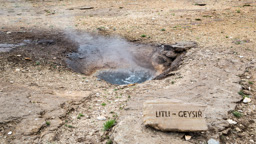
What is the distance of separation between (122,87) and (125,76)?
1.67 metres

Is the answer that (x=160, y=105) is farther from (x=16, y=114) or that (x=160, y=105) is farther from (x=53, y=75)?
(x=53, y=75)

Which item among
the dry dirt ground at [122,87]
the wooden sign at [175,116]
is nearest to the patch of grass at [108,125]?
the dry dirt ground at [122,87]

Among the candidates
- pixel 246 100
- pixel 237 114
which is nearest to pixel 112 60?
pixel 246 100

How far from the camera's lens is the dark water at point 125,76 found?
20.8 ft

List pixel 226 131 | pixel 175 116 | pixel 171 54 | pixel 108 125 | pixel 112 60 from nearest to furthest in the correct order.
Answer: pixel 175 116 → pixel 226 131 → pixel 108 125 → pixel 171 54 → pixel 112 60

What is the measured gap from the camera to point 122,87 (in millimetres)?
4930

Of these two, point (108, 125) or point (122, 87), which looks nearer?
point (108, 125)

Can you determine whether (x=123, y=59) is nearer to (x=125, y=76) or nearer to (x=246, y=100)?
(x=125, y=76)

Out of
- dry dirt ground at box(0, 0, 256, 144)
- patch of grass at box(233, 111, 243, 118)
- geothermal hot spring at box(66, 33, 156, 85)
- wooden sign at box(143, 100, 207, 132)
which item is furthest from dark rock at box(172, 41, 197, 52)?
wooden sign at box(143, 100, 207, 132)

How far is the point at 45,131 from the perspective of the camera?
10.7 feet

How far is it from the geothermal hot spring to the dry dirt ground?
1.27 feet

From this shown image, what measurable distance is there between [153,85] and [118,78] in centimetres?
194

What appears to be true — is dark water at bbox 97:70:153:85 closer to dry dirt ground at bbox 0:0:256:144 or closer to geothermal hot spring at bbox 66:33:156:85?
geothermal hot spring at bbox 66:33:156:85

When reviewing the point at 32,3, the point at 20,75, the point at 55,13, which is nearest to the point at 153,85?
the point at 20,75
